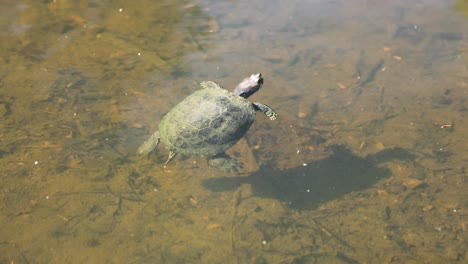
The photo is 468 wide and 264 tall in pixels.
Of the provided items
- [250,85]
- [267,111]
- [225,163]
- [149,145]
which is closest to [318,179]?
[267,111]

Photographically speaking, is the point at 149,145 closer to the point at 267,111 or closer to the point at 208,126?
the point at 208,126

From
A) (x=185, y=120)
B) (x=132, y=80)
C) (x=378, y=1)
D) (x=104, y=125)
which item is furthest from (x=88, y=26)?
(x=378, y=1)

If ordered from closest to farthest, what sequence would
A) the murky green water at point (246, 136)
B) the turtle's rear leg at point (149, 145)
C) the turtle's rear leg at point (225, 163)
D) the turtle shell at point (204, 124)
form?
the murky green water at point (246, 136) < the turtle shell at point (204, 124) < the turtle's rear leg at point (225, 163) < the turtle's rear leg at point (149, 145)

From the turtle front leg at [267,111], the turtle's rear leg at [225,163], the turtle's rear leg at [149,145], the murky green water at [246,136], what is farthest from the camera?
the turtle front leg at [267,111]

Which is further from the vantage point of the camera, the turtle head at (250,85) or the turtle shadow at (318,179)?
the turtle head at (250,85)

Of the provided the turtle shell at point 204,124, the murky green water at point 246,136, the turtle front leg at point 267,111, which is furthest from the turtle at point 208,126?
the murky green water at point 246,136

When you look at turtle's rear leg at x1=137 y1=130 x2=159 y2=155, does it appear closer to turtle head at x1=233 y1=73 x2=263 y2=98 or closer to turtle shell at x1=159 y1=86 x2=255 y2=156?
turtle shell at x1=159 y1=86 x2=255 y2=156

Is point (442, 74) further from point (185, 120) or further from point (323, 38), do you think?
point (185, 120)

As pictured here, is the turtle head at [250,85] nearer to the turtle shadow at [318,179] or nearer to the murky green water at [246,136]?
the murky green water at [246,136]

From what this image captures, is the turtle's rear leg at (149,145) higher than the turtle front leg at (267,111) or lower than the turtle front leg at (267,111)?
lower
